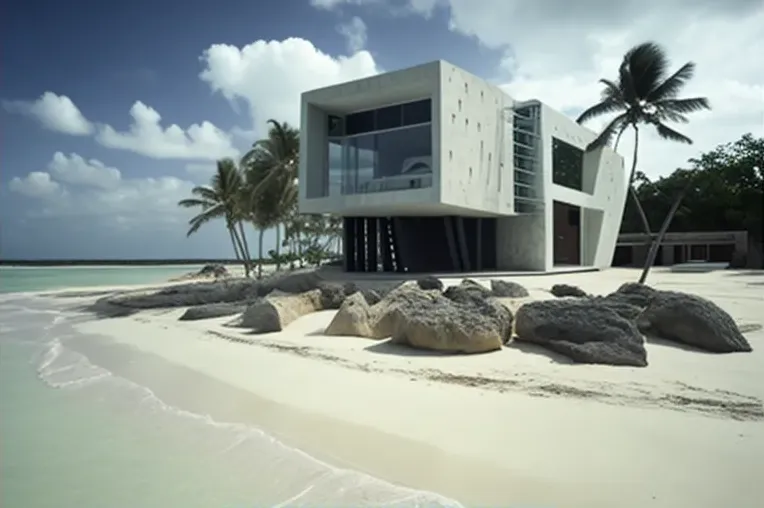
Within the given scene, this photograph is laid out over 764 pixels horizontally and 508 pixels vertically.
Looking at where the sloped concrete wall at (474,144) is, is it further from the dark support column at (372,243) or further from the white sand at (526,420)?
the white sand at (526,420)

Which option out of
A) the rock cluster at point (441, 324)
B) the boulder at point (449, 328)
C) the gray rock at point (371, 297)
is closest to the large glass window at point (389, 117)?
the gray rock at point (371, 297)

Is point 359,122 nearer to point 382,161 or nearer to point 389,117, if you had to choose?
point 389,117

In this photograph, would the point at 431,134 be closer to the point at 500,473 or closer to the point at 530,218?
the point at 530,218

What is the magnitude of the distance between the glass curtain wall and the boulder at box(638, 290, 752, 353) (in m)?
11.1

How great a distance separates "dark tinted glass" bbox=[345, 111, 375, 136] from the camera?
2175cm

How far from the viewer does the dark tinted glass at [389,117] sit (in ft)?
68.3

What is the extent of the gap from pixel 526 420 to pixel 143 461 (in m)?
3.39

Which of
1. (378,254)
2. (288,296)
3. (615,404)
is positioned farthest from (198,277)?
(615,404)

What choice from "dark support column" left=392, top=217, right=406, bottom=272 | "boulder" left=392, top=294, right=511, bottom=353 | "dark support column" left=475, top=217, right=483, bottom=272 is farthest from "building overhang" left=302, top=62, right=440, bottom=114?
"boulder" left=392, top=294, right=511, bottom=353

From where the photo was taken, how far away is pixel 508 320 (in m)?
7.99

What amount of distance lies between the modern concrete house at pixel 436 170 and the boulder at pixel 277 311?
303 inches

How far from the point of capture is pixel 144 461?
4.38m

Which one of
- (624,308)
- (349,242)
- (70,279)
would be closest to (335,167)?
(349,242)

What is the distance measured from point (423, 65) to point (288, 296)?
1081cm
